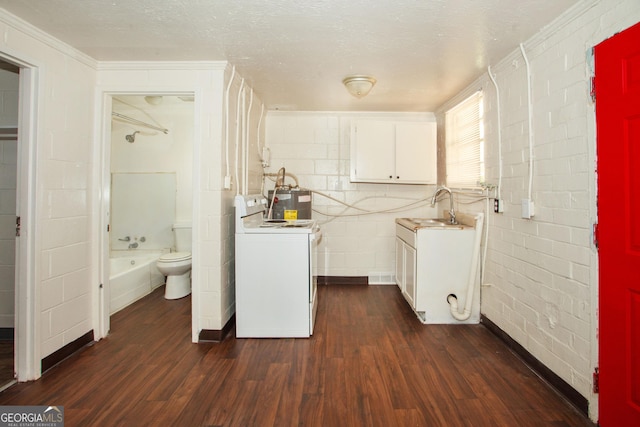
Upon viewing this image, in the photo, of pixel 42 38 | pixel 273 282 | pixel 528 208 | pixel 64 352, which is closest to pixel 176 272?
pixel 64 352

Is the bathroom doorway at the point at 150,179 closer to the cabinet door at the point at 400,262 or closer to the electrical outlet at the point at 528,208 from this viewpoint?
the cabinet door at the point at 400,262

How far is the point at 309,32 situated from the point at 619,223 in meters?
2.04

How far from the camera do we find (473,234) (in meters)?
2.73

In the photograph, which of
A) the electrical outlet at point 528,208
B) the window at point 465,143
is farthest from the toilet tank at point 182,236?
the electrical outlet at point 528,208

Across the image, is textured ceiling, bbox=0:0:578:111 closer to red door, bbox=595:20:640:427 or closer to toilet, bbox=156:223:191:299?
red door, bbox=595:20:640:427

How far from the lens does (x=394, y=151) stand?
3.57 m

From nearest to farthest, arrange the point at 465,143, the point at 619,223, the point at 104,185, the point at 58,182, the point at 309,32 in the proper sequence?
the point at 619,223, the point at 309,32, the point at 58,182, the point at 104,185, the point at 465,143

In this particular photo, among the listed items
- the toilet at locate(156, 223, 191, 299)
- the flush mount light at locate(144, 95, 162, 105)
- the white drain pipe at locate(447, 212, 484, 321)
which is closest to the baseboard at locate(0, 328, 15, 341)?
the toilet at locate(156, 223, 191, 299)

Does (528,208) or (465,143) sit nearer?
(528,208)

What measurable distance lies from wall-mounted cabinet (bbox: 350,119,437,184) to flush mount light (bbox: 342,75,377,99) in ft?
2.73

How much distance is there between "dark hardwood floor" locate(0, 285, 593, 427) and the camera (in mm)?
1566

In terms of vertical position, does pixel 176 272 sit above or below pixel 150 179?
below

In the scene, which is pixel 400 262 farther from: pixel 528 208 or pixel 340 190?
pixel 528 208

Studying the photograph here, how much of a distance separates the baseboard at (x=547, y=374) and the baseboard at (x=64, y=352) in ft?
10.9
